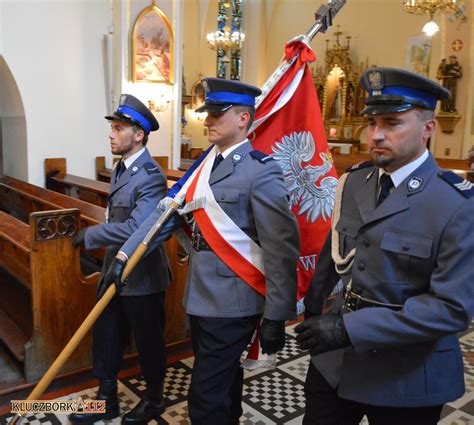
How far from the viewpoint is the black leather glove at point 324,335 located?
1279mm

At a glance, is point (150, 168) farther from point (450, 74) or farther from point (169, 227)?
point (450, 74)

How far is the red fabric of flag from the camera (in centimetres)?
215

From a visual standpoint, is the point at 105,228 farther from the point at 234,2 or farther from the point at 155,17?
the point at 234,2

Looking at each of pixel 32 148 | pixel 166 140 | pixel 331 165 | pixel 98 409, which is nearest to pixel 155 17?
pixel 166 140

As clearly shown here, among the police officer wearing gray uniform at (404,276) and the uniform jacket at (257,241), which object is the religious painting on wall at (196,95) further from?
the police officer wearing gray uniform at (404,276)

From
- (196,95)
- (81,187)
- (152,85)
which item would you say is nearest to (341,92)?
(196,95)

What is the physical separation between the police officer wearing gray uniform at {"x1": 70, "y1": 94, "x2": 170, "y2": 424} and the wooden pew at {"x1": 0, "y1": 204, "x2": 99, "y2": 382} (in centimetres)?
46

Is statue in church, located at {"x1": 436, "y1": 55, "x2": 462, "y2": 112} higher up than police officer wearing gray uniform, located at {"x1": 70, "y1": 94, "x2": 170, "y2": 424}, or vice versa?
statue in church, located at {"x1": 436, "y1": 55, "x2": 462, "y2": 112}

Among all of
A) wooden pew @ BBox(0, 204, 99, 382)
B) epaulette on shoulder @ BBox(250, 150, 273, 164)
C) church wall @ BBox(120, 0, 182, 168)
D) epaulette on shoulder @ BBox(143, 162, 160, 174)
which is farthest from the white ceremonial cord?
church wall @ BBox(120, 0, 182, 168)

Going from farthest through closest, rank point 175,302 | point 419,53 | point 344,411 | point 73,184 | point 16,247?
point 419,53, point 73,184, point 16,247, point 175,302, point 344,411

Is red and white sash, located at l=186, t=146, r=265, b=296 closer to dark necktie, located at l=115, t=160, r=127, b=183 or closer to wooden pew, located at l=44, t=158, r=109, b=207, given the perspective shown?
dark necktie, located at l=115, t=160, r=127, b=183

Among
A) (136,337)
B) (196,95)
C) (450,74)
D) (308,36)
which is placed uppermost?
(450,74)

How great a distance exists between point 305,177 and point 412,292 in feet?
3.18

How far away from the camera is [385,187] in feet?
4.59
